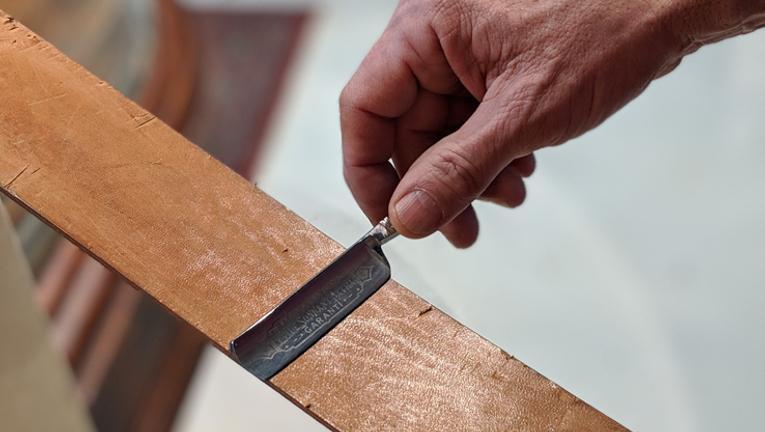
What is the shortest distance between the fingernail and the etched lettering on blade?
51 millimetres

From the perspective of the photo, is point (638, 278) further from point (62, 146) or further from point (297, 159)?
point (62, 146)

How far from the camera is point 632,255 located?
101 cm

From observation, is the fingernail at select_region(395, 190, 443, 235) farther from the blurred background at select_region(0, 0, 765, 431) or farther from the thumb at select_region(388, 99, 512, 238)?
the blurred background at select_region(0, 0, 765, 431)

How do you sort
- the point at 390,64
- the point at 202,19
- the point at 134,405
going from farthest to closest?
the point at 202,19, the point at 134,405, the point at 390,64

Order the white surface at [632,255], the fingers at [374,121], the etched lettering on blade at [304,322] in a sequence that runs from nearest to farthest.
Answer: the etched lettering on blade at [304,322] → the fingers at [374,121] → the white surface at [632,255]

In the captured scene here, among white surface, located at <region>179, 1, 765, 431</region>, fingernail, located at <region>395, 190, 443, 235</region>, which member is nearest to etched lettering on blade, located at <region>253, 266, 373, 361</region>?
fingernail, located at <region>395, 190, 443, 235</region>

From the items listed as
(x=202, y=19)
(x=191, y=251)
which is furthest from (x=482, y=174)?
→ (x=202, y=19)

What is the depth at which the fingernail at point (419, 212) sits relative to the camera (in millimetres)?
461

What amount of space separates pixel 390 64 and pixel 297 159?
0.60m

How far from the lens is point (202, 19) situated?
1473 millimetres

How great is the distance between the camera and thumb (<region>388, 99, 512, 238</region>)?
462mm

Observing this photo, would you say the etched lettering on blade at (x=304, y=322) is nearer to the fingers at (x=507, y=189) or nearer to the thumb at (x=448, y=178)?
the thumb at (x=448, y=178)

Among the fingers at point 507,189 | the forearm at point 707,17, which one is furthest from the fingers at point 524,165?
the forearm at point 707,17

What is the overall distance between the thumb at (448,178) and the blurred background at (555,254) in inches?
8.4
